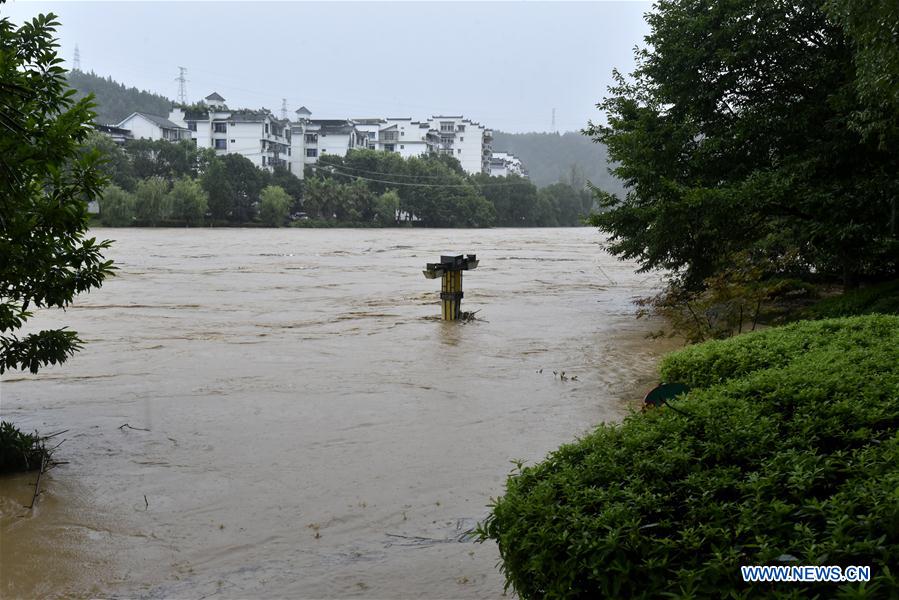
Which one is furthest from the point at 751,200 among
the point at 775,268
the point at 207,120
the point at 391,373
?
the point at 207,120

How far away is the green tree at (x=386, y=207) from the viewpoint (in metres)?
73.9

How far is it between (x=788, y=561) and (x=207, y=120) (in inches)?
3347

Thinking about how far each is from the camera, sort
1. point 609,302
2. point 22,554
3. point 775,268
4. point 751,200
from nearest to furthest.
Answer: point 22,554
point 751,200
point 775,268
point 609,302

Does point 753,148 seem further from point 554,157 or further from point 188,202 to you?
point 554,157

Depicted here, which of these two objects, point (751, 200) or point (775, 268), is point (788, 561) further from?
point (775, 268)

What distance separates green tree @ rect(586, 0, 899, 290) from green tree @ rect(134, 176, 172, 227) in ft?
157

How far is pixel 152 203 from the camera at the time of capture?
56531 mm

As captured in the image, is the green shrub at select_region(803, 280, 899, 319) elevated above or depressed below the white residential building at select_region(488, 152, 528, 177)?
below

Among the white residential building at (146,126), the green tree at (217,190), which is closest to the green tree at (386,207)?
the green tree at (217,190)

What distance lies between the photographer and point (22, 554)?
495 cm

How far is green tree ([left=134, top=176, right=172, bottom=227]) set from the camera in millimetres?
56500

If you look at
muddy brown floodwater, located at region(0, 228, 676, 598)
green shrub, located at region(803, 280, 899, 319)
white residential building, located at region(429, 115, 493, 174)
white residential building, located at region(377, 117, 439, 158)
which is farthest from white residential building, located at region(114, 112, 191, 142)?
green shrub, located at region(803, 280, 899, 319)

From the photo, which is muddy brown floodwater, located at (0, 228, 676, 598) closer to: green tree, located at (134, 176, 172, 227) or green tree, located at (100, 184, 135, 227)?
green tree, located at (100, 184, 135, 227)

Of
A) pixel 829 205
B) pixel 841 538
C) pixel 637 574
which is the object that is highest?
pixel 829 205
